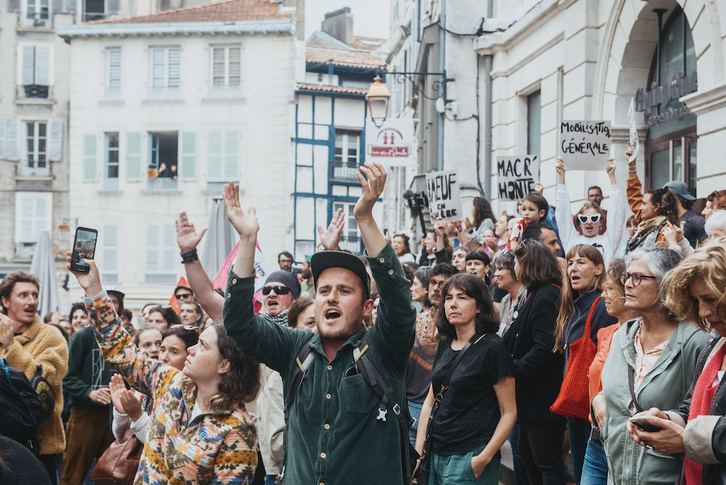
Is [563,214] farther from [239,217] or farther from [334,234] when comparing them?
[239,217]

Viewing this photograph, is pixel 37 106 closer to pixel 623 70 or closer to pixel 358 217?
pixel 623 70

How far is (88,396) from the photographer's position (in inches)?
325

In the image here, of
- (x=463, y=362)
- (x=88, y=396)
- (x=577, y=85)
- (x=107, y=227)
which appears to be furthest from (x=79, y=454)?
(x=107, y=227)

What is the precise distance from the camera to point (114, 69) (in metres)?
35.1

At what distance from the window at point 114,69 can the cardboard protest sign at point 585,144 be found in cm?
2723

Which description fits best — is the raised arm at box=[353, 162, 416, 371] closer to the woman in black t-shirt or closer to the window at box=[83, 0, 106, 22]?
the woman in black t-shirt

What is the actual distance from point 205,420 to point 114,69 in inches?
1276

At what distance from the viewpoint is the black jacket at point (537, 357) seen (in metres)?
6.54

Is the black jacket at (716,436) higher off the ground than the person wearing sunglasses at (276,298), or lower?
lower

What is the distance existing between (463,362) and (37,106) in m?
34.3

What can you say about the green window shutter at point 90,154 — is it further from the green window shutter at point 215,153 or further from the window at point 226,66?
the window at point 226,66

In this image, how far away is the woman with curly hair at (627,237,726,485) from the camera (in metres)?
3.68

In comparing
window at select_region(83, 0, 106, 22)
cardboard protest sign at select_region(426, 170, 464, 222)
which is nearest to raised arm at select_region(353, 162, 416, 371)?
cardboard protest sign at select_region(426, 170, 464, 222)

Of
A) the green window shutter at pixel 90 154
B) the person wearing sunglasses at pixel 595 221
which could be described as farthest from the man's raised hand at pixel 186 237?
the green window shutter at pixel 90 154
